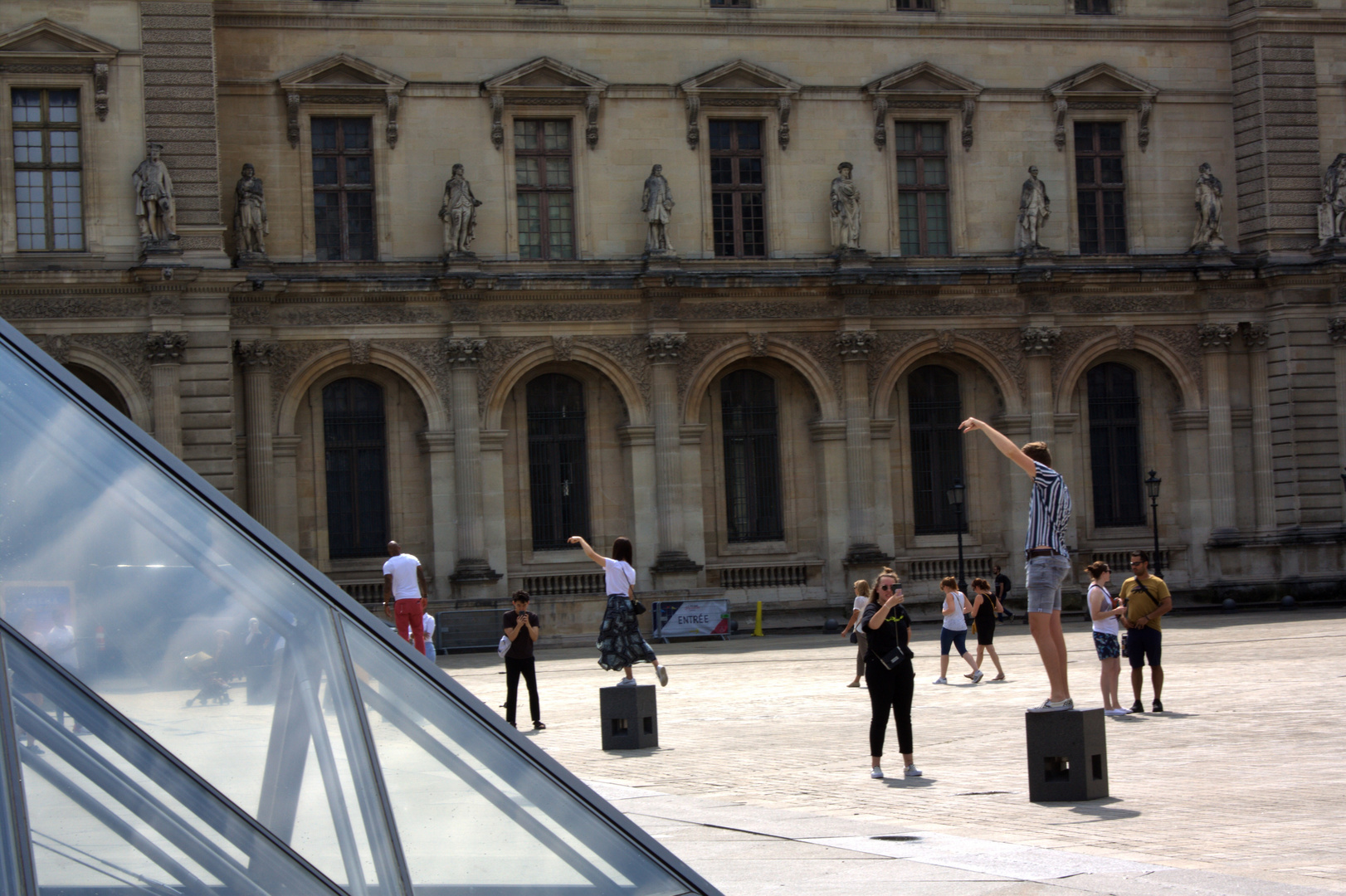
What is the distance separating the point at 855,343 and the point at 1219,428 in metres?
9.34

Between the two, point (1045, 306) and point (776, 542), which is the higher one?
point (1045, 306)

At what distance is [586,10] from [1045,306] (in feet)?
41.5

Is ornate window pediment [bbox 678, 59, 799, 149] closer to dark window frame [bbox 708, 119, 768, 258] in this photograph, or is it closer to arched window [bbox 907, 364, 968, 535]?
dark window frame [bbox 708, 119, 768, 258]

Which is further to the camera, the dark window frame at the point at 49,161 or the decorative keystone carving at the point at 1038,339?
the decorative keystone carving at the point at 1038,339

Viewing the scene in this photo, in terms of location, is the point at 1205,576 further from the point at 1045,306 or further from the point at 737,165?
the point at 737,165

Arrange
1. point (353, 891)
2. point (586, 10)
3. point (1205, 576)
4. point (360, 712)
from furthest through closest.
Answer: point (1205, 576) → point (586, 10) → point (360, 712) → point (353, 891)

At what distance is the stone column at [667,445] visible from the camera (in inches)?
1383

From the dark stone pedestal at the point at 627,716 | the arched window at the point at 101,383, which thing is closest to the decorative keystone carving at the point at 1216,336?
the arched window at the point at 101,383

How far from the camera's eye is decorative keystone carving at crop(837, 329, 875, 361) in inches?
1425

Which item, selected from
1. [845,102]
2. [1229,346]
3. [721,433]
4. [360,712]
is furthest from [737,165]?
[360,712]

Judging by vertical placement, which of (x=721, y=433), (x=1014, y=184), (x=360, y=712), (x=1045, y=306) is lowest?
(x=360, y=712)

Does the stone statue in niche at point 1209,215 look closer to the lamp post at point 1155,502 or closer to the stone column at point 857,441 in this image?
the lamp post at point 1155,502

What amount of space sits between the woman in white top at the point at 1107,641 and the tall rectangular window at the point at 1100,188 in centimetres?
2302

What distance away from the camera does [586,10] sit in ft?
117
